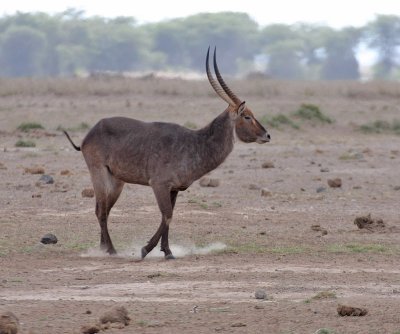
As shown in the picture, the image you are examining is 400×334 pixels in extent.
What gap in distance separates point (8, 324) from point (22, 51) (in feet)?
228

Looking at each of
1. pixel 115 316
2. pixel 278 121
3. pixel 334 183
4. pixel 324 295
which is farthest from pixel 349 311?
pixel 278 121

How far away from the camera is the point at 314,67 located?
83812 mm

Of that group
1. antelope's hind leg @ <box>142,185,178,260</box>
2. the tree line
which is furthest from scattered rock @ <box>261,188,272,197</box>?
the tree line

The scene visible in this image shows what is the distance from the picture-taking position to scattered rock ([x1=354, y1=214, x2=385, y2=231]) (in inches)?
573

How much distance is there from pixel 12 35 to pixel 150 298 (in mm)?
69913

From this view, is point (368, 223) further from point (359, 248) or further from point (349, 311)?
point (349, 311)

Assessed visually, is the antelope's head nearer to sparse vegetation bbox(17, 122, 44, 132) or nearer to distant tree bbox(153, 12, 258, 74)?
sparse vegetation bbox(17, 122, 44, 132)

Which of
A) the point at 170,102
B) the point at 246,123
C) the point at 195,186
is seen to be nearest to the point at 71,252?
the point at 246,123

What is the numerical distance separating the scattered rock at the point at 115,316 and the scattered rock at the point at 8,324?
680 mm

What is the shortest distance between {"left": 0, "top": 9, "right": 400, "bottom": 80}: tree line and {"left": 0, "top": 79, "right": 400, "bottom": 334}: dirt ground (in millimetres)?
49600

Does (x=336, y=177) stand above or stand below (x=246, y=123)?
below

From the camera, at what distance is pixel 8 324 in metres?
8.16

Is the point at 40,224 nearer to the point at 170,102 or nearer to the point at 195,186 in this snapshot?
the point at 195,186

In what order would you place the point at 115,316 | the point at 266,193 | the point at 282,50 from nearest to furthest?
the point at 115,316 < the point at 266,193 < the point at 282,50
